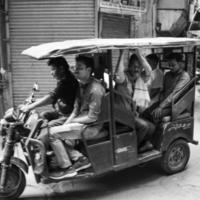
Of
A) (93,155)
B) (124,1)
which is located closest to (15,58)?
(124,1)

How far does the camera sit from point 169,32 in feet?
40.3

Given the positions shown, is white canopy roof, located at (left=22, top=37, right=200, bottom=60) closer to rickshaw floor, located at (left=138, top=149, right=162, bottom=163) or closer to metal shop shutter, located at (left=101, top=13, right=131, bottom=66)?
rickshaw floor, located at (left=138, top=149, right=162, bottom=163)

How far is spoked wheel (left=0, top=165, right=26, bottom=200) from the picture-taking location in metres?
4.15

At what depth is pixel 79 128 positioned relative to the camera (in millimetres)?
4172

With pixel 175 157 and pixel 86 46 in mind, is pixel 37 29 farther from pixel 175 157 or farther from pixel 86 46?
pixel 175 157

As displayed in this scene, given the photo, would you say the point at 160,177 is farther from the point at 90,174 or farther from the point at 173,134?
the point at 90,174

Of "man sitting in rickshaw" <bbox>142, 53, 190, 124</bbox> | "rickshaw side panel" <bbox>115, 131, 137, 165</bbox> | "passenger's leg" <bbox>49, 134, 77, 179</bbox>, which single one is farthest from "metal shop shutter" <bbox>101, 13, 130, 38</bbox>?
"passenger's leg" <bbox>49, 134, 77, 179</bbox>

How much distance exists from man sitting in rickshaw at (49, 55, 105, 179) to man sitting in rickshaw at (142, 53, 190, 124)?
113cm

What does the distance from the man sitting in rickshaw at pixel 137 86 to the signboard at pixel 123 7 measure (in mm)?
3652

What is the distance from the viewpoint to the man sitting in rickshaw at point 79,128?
13.6 ft

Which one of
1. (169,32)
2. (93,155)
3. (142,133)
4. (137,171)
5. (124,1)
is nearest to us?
(93,155)

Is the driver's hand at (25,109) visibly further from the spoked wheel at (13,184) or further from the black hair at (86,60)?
the black hair at (86,60)

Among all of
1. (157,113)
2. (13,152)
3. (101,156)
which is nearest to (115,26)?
(157,113)

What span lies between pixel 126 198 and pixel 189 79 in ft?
6.52
